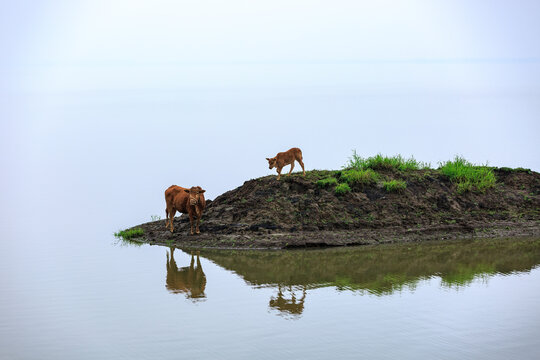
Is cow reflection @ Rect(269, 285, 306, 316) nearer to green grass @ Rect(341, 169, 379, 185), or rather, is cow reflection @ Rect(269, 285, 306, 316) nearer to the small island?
the small island

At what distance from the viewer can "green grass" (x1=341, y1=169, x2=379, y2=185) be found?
19.8m

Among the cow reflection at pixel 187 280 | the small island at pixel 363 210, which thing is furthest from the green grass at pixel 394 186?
the cow reflection at pixel 187 280

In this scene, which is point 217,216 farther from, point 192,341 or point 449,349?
point 449,349

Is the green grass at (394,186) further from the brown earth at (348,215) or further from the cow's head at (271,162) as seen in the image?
the cow's head at (271,162)

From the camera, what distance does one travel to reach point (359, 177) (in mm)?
19828

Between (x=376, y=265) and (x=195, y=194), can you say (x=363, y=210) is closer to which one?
(x=376, y=265)

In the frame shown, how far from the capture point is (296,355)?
911 cm

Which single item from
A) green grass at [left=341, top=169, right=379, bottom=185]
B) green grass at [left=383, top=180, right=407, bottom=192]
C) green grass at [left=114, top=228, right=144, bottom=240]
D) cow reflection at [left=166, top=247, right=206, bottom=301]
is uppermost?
green grass at [left=341, top=169, right=379, bottom=185]

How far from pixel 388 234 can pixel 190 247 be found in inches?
219

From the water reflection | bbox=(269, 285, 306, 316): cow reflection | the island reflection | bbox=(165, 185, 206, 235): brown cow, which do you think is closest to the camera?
bbox=(269, 285, 306, 316): cow reflection

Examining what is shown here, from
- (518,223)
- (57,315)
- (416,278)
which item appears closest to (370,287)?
(416,278)

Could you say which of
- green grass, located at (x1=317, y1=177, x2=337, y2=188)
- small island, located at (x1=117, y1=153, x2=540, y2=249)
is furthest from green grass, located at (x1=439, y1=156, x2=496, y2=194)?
green grass, located at (x1=317, y1=177, x2=337, y2=188)

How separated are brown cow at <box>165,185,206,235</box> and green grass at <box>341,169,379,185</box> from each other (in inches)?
184

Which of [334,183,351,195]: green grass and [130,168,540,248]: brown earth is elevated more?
[334,183,351,195]: green grass
